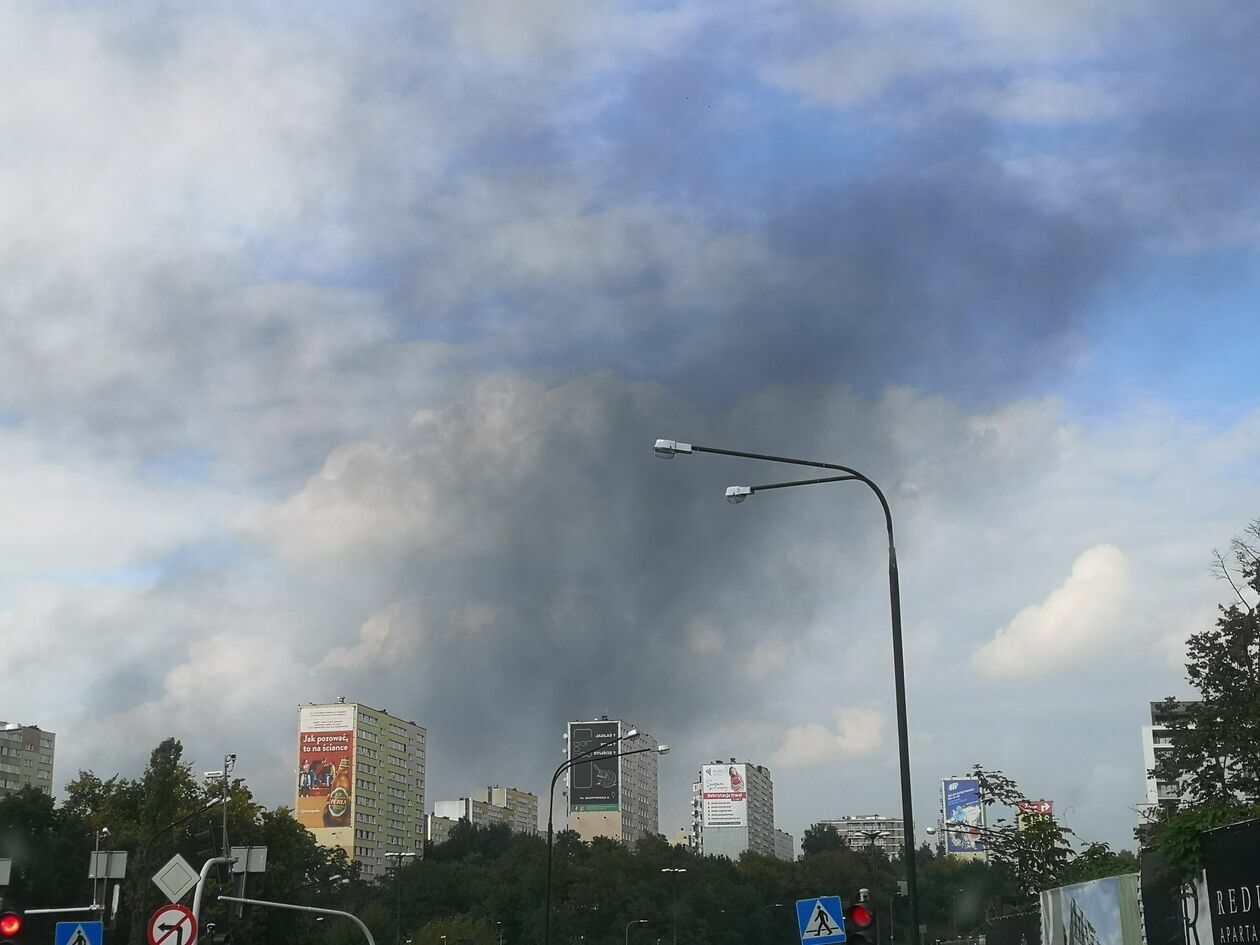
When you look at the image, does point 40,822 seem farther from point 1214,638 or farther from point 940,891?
point 940,891

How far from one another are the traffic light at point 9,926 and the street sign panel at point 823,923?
34.0 ft

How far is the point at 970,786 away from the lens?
181 metres

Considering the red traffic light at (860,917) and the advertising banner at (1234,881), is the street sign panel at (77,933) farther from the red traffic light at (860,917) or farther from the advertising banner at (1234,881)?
the advertising banner at (1234,881)

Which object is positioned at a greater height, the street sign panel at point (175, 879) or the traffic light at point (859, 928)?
the street sign panel at point (175, 879)

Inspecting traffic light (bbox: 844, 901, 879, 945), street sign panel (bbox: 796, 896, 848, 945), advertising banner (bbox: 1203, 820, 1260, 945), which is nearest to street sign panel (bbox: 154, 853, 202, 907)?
street sign panel (bbox: 796, 896, 848, 945)

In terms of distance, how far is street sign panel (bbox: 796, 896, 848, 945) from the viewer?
17.9m

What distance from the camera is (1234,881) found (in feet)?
58.8

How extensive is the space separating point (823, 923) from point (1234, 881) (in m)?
5.47

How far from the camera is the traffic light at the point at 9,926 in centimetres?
1791

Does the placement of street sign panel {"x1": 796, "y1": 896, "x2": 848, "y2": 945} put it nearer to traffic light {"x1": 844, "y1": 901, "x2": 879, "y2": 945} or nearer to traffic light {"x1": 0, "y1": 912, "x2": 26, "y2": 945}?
traffic light {"x1": 844, "y1": 901, "x2": 879, "y2": 945}

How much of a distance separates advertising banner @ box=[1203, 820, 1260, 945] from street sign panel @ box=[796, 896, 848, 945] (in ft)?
16.9

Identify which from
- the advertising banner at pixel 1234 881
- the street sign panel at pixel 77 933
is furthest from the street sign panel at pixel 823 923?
the street sign panel at pixel 77 933

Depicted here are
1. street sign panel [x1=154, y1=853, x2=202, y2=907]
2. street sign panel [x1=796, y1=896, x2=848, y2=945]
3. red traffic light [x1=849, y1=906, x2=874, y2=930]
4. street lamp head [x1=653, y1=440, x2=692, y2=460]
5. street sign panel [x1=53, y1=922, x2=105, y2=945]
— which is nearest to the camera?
street sign panel [x1=154, y1=853, x2=202, y2=907]

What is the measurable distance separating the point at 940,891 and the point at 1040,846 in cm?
8625
